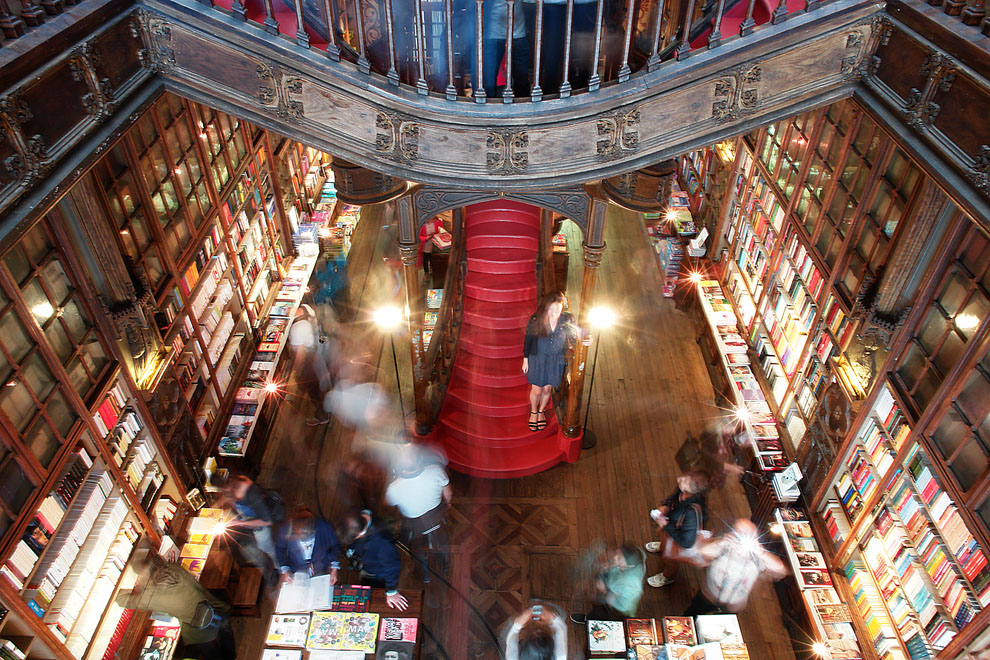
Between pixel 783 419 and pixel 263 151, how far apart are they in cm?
716

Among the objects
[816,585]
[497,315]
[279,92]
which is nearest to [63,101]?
[279,92]

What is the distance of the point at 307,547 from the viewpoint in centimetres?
571

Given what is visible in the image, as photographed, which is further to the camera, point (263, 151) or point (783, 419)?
point (263, 151)

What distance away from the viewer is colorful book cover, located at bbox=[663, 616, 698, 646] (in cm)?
536

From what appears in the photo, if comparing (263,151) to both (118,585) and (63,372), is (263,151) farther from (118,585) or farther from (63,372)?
(118,585)

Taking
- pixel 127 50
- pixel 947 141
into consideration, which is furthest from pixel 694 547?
pixel 127 50

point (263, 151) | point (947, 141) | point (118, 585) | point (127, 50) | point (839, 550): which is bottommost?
point (118, 585)

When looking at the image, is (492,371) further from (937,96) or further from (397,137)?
(937,96)

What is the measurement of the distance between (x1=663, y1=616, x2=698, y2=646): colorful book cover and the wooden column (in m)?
2.30

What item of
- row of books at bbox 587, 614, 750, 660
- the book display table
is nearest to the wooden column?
row of books at bbox 587, 614, 750, 660

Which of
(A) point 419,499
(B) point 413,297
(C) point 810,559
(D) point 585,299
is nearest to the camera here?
(C) point 810,559

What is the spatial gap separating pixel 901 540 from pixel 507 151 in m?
4.05

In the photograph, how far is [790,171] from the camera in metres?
7.16

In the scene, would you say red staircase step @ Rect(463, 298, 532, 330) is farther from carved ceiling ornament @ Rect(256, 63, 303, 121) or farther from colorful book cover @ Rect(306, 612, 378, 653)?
carved ceiling ornament @ Rect(256, 63, 303, 121)
